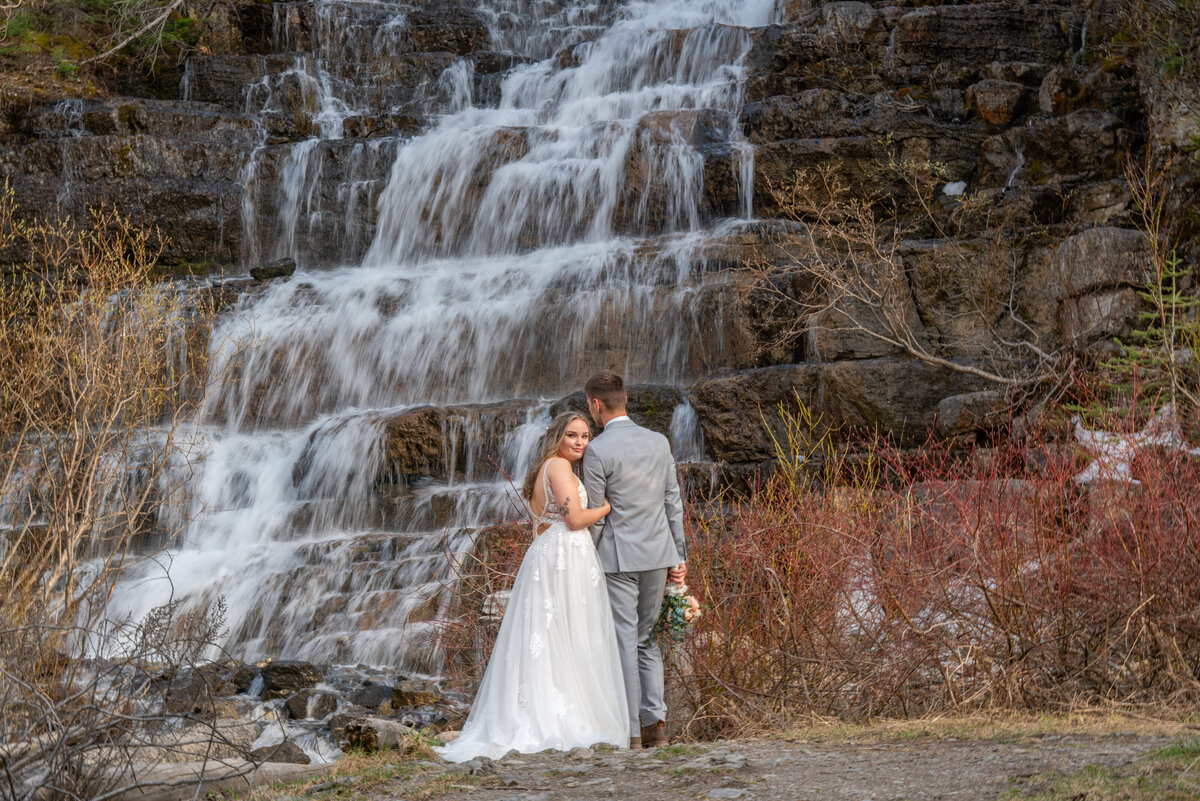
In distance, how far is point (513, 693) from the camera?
590 cm

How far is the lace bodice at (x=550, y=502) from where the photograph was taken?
5.99 meters

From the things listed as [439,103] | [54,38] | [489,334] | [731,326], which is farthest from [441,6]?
[731,326]

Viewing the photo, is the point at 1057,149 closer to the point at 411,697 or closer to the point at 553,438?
the point at 411,697

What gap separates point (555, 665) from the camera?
5855mm

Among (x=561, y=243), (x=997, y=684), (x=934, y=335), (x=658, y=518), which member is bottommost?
(x=997, y=684)

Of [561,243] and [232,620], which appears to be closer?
[232,620]

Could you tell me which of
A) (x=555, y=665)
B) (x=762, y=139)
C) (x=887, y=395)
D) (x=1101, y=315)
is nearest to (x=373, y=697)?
(x=555, y=665)

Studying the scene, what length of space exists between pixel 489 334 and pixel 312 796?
476 inches

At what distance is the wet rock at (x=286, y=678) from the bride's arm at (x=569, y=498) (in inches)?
208

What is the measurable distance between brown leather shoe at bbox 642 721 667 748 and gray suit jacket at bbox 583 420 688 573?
2.77ft

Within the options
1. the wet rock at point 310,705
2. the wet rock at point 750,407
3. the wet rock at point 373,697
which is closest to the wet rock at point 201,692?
the wet rock at point 310,705

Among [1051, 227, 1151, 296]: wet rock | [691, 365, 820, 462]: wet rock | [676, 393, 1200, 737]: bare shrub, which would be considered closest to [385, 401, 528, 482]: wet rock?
[691, 365, 820, 462]: wet rock

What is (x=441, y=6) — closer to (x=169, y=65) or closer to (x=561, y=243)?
(x=169, y=65)

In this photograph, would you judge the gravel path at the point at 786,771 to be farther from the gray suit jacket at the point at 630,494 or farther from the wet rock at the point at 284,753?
the wet rock at the point at 284,753
